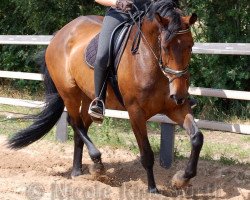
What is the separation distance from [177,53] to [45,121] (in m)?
2.79

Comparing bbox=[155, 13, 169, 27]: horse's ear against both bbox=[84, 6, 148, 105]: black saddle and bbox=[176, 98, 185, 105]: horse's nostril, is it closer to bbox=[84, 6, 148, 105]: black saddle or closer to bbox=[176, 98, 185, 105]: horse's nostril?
bbox=[84, 6, 148, 105]: black saddle

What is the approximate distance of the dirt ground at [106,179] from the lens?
568 centimetres

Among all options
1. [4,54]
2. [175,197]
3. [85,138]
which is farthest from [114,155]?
[4,54]

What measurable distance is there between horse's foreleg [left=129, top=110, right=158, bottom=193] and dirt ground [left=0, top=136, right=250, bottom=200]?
0.15 m

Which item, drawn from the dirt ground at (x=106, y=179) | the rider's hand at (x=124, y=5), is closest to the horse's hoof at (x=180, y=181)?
the dirt ground at (x=106, y=179)

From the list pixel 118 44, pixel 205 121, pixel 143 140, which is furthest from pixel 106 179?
pixel 118 44

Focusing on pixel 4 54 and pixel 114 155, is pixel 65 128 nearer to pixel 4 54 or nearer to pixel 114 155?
pixel 114 155

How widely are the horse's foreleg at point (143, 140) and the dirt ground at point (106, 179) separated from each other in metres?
0.15

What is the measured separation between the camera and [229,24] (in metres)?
9.80

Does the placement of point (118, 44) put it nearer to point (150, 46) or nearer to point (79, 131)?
point (150, 46)

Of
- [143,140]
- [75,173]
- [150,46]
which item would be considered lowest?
[75,173]

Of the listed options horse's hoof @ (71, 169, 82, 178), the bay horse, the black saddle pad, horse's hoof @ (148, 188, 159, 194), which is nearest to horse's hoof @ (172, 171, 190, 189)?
the bay horse

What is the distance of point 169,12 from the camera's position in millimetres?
5293

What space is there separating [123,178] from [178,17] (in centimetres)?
242
